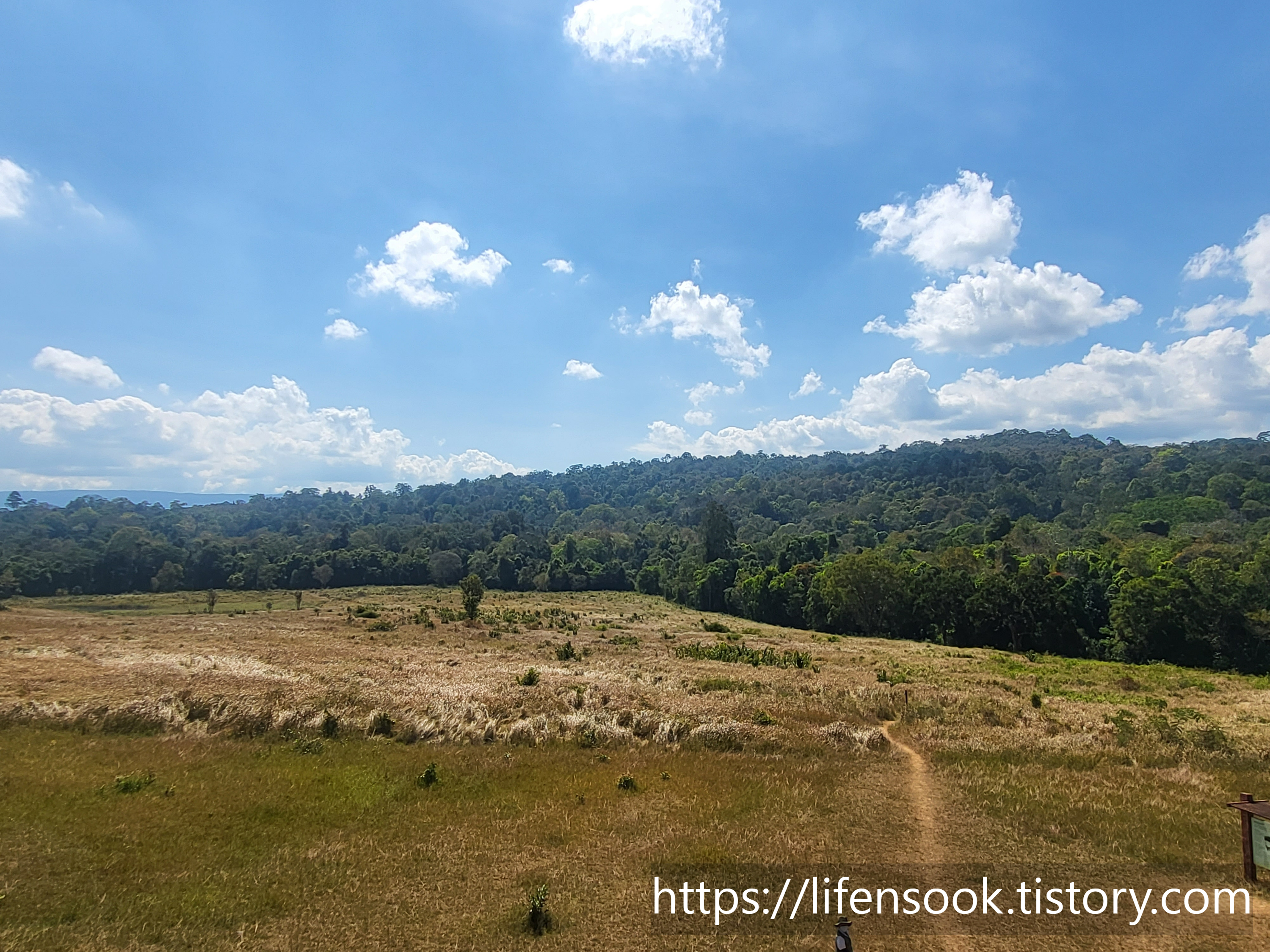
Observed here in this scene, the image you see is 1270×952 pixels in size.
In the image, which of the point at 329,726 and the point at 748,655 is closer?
the point at 329,726

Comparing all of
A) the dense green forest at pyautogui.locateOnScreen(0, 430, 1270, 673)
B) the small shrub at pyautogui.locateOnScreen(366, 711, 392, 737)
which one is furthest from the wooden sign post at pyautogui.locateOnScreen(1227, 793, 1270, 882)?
the dense green forest at pyautogui.locateOnScreen(0, 430, 1270, 673)


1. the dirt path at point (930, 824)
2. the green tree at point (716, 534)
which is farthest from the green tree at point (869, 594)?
the green tree at point (716, 534)

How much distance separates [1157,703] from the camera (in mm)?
30859

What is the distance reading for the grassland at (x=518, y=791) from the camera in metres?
11.0

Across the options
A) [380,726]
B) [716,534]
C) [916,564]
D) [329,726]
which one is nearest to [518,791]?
[380,726]

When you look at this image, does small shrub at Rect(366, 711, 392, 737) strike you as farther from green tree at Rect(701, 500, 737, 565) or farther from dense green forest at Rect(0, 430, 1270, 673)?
green tree at Rect(701, 500, 737, 565)

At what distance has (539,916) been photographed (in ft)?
34.7

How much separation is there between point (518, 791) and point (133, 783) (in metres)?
9.81

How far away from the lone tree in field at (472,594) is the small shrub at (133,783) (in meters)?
51.5

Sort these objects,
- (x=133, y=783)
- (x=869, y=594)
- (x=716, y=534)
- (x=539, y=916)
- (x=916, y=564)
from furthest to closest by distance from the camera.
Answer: (x=716, y=534) → (x=916, y=564) → (x=869, y=594) → (x=133, y=783) → (x=539, y=916)

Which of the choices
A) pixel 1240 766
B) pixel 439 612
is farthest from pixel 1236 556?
pixel 439 612

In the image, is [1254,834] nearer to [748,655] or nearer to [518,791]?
[518,791]

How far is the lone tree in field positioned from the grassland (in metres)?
33.7

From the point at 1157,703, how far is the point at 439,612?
214 ft
